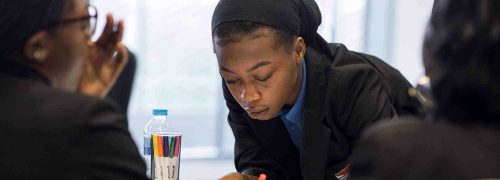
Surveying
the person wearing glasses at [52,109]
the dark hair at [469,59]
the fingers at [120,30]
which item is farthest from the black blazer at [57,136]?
the dark hair at [469,59]

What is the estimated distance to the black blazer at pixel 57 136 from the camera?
0.97 meters

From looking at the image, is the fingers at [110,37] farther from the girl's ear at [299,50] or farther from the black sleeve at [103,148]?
the girl's ear at [299,50]

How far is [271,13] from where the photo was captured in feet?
5.58

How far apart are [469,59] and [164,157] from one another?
3.22 feet

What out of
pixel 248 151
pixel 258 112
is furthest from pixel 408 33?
pixel 258 112

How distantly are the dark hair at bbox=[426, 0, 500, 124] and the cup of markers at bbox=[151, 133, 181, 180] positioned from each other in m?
0.93

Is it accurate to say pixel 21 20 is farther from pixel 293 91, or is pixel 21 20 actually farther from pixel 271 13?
pixel 293 91

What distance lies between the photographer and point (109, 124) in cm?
100

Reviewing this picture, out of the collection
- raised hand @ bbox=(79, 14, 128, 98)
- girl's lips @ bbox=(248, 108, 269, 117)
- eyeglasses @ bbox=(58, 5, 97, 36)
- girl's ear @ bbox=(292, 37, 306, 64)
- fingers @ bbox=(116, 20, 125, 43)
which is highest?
eyeglasses @ bbox=(58, 5, 97, 36)

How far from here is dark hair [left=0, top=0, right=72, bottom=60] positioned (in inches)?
39.9

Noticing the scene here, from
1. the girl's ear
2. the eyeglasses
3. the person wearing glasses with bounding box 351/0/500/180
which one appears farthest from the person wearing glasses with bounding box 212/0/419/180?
the person wearing glasses with bounding box 351/0/500/180

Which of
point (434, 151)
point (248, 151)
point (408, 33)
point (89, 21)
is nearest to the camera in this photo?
point (434, 151)

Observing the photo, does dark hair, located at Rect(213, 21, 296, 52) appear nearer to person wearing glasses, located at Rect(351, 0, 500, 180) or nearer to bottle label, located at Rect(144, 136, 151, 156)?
bottle label, located at Rect(144, 136, 151, 156)

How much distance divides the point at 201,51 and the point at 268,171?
6.17 ft
